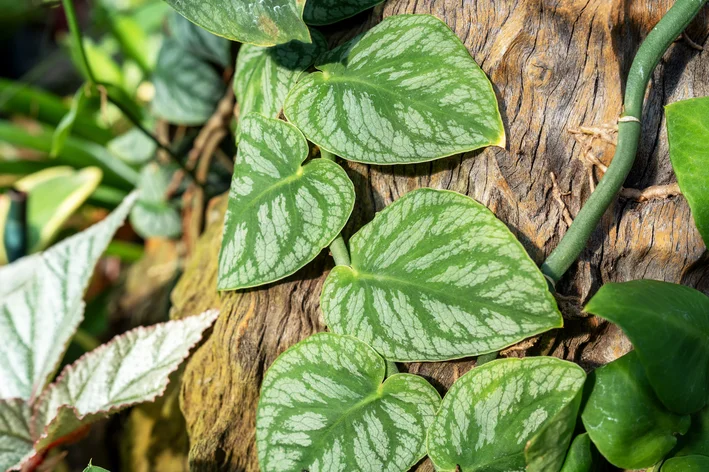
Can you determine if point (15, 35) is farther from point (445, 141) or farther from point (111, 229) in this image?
point (445, 141)

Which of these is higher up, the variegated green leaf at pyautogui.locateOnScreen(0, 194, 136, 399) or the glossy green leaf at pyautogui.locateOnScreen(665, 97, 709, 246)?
the glossy green leaf at pyautogui.locateOnScreen(665, 97, 709, 246)

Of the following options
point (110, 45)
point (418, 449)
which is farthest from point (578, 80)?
point (110, 45)

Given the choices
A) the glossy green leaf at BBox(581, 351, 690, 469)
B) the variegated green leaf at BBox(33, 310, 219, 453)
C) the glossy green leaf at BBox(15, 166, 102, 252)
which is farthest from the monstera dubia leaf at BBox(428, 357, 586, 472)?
the glossy green leaf at BBox(15, 166, 102, 252)

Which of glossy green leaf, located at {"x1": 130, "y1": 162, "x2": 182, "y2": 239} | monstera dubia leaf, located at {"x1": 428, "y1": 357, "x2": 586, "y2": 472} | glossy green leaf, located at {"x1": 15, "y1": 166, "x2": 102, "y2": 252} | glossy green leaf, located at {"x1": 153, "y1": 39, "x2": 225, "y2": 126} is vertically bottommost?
glossy green leaf, located at {"x1": 15, "y1": 166, "x2": 102, "y2": 252}

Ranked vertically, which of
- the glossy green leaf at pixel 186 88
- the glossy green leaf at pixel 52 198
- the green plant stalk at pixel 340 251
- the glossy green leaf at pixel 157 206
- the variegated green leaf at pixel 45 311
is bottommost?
the glossy green leaf at pixel 52 198

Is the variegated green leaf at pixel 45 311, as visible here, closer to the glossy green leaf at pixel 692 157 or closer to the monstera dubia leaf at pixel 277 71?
the monstera dubia leaf at pixel 277 71

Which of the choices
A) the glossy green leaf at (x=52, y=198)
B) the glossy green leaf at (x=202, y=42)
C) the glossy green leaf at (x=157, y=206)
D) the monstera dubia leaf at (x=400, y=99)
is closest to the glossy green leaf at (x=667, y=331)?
the monstera dubia leaf at (x=400, y=99)

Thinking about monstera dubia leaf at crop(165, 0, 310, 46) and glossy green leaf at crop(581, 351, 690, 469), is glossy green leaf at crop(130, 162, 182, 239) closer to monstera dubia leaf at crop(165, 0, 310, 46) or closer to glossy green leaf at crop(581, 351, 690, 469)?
monstera dubia leaf at crop(165, 0, 310, 46)
